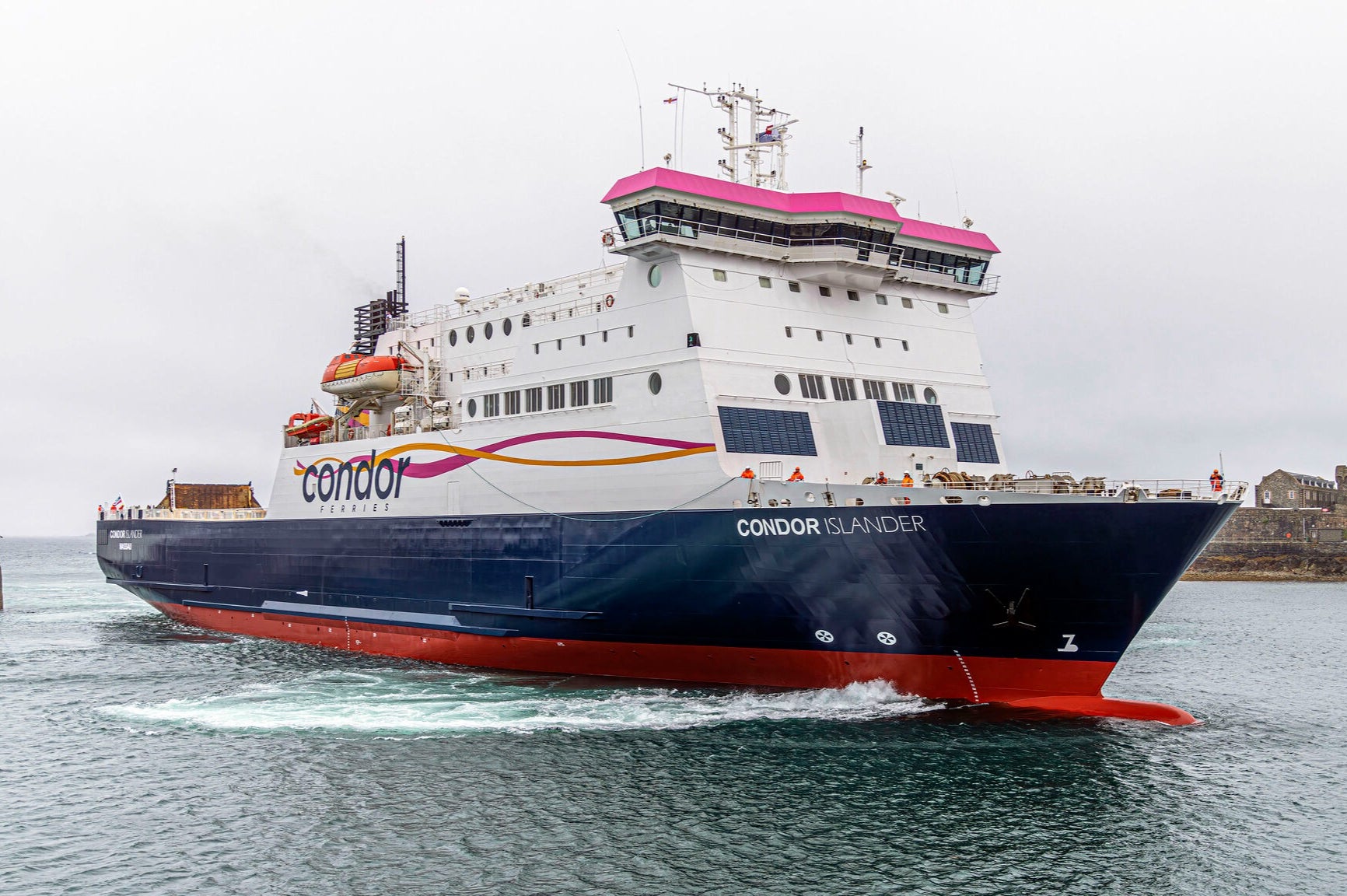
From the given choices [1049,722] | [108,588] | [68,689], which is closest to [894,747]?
[1049,722]

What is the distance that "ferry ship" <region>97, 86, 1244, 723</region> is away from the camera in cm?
1975

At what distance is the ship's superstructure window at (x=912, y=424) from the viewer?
23.7 metres

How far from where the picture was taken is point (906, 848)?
14211 mm

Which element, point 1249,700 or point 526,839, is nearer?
point 526,839

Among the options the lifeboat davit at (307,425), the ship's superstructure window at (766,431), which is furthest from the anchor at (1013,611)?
the lifeboat davit at (307,425)

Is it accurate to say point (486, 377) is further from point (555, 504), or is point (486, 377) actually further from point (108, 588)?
point (108, 588)

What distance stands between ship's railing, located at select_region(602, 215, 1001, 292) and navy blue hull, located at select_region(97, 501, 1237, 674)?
6500mm

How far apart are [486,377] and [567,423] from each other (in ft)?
14.8

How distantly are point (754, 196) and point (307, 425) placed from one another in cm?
1914

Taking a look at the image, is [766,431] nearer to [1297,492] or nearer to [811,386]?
[811,386]

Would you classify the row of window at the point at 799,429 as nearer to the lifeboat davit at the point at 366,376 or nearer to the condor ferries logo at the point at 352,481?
the condor ferries logo at the point at 352,481

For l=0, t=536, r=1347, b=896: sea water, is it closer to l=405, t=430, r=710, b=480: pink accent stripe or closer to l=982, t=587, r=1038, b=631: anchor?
l=982, t=587, r=1038, b=631: anchor

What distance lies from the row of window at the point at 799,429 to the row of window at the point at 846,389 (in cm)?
67

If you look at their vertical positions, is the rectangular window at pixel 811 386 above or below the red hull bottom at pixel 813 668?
above
